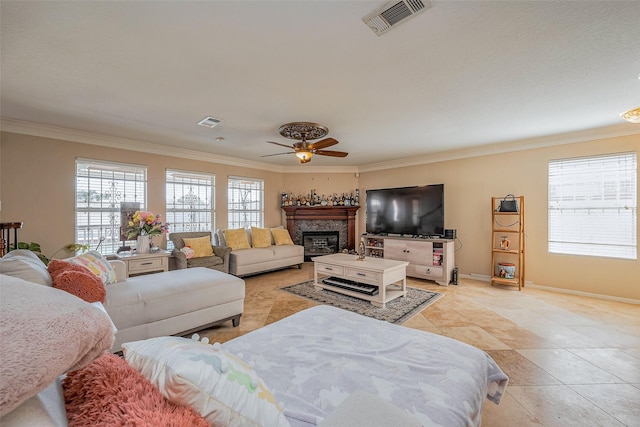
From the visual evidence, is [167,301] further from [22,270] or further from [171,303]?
[22,270]

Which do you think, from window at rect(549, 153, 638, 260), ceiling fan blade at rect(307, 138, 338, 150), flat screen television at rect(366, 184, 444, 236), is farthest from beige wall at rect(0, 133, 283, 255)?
window at rect(549, 153, 638, 260)

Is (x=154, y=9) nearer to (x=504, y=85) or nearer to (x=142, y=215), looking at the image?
(x=504, y=85)

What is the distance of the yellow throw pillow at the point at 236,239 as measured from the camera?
5.14 m

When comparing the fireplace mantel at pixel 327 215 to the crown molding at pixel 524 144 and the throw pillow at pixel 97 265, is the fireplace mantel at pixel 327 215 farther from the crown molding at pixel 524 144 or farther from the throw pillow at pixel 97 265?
the throw pillow at pixel 97 265

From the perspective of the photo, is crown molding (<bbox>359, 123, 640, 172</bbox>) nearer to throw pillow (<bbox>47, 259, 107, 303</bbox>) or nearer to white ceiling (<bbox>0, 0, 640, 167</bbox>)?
white ceiling (<bbox>0, 0, 640, 167</bbox>)

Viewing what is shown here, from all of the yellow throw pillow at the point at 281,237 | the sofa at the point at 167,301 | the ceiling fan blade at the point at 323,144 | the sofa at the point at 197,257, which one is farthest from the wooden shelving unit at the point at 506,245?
the sofa at the point at 197,257

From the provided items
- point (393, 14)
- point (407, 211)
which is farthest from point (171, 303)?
point (407, 211)

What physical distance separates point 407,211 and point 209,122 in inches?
153

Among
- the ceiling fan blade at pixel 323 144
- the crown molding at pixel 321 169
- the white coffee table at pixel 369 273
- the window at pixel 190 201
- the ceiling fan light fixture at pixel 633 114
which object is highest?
the crown molding at pixel 321 169

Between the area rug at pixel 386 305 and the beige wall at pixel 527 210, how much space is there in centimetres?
173

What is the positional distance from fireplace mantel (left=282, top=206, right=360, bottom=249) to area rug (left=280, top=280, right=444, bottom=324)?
7.96 ft

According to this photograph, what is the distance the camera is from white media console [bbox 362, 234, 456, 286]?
455cm

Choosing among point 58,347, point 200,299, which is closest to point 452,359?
point 58,347

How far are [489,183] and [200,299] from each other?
4935 millimetres
